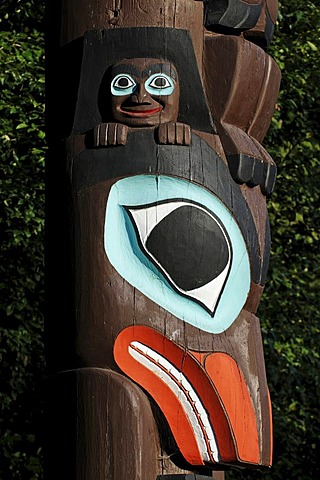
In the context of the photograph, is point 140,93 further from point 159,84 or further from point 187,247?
point 187,247

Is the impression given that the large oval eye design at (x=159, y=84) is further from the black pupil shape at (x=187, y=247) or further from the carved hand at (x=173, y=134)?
the black pupil shape at (x=187, y=247)

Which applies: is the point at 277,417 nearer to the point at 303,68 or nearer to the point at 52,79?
the point at 303,68

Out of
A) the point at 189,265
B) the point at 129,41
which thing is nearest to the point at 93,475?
the point at 189,265

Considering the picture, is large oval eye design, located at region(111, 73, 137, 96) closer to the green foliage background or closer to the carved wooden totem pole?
the carved wooden totem pole

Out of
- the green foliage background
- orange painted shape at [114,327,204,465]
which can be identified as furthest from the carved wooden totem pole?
the green foliage background

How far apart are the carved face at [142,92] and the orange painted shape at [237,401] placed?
Answer: 911 mm

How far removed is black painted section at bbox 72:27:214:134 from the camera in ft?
13.8

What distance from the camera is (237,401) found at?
12.9ft

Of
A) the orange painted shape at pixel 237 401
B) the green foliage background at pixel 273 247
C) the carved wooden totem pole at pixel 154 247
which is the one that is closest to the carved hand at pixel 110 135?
the carved wooden totem pole at pixel 154 247

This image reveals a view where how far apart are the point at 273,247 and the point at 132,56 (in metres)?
5.35

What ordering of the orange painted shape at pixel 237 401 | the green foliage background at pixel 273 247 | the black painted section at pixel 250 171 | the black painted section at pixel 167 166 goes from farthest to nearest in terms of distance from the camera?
1. the green foliage background at pixel 273 247
2. the black painted section at pixel 250 171
3. the black painted section at pixel 167 166
4. the orange painted shape at pixel 237 401

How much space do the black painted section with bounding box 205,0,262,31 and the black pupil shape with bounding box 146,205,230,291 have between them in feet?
2.75

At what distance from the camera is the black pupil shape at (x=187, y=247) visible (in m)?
3.99

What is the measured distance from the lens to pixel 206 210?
405cm
